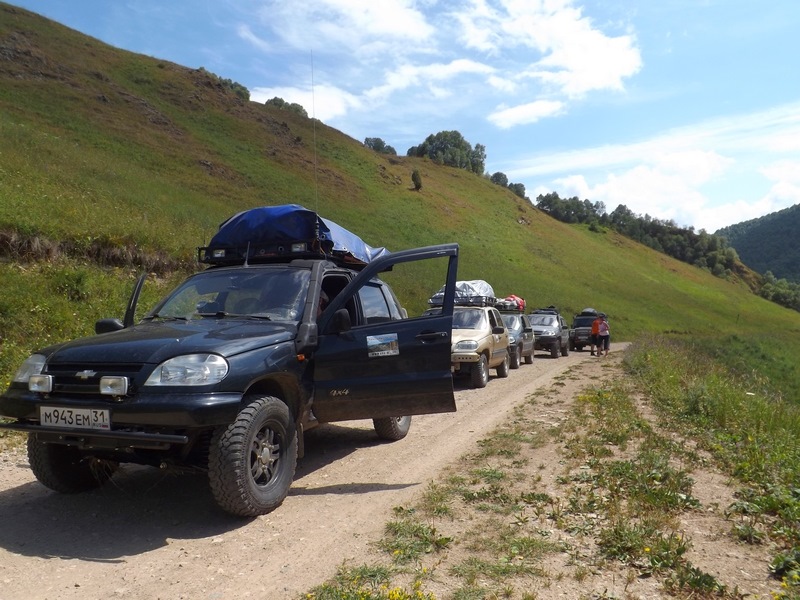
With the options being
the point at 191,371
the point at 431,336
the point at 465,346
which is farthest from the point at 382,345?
the point at 465,346

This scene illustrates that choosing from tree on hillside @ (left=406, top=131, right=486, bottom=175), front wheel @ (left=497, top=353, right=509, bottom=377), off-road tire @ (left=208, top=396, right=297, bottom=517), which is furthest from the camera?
tree on hillside @ (left=406, top=131, right=486, bottom=175)

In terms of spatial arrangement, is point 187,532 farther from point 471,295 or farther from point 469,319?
point 471,295

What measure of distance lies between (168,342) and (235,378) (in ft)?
1.75

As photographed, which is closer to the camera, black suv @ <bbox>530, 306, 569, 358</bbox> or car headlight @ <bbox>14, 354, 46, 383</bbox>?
car headlight @ <bbox>14, 354, 46, 383</bbox>

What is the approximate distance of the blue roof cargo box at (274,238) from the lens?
6.07m

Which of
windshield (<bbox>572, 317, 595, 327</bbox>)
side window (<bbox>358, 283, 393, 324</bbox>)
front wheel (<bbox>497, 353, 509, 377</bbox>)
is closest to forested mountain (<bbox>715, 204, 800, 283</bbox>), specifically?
windshield (<bbox>572, 317, 595, 327</bbox>)

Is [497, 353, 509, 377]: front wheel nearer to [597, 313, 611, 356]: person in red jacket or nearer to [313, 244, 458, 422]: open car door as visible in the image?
[597, 313, 611, 356]: person in red jacket

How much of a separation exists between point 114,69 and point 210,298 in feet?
187

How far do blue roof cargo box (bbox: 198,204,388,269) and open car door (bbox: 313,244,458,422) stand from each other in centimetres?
105

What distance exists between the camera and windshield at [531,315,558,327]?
22922 millimetres

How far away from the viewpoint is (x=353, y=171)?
6344 cm

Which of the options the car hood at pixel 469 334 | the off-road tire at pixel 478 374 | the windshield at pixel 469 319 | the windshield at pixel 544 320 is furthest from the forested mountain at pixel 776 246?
the off-road tire at pixel 478 374

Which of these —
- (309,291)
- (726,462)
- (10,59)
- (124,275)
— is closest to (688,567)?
(726,462)

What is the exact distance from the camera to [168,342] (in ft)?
13.7
